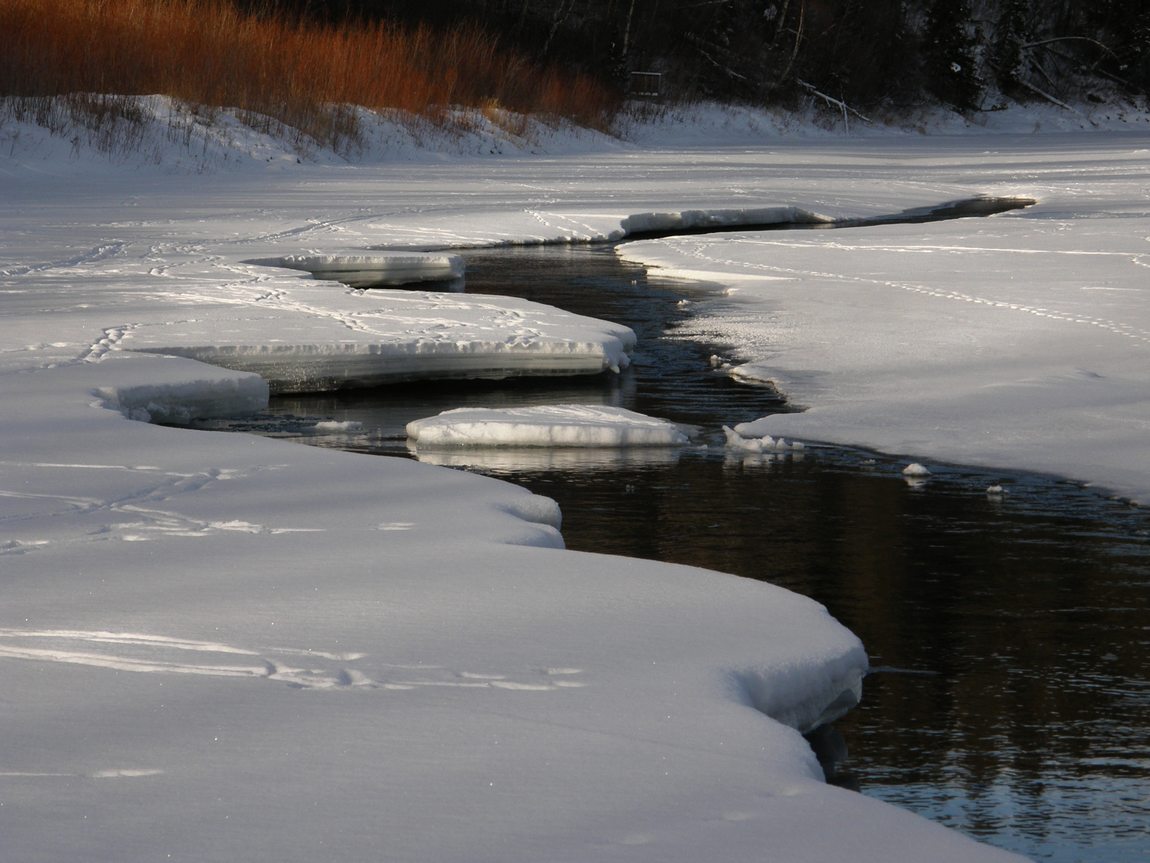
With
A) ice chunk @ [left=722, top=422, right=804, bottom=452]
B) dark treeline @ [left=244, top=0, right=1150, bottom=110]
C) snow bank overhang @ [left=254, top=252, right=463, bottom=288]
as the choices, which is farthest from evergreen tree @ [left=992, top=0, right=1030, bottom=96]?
ice chunk @ [left=722, top=422, right=804, bottom=452]

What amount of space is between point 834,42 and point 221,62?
18260 millimetres

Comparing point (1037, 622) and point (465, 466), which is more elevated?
point (1037, 622)

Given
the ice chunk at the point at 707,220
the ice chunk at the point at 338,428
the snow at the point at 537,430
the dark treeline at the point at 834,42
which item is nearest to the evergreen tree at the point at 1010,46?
the dark treeline at the point at 834,42

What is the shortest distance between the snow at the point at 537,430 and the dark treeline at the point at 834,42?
17116 mm

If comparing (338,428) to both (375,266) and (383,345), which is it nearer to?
(383,345)

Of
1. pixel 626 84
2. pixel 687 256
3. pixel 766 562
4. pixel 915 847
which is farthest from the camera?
pixel 626 84

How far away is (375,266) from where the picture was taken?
336 inches

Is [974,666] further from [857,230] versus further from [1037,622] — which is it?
[857,230]

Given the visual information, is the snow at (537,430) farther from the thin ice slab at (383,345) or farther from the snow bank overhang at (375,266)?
the snow bank overhang at (375,266)

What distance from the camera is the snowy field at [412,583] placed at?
1.89 m

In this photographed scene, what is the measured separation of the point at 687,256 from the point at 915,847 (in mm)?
8294

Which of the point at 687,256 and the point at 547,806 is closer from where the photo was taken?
the point at 547,806

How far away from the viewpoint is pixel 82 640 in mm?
2480

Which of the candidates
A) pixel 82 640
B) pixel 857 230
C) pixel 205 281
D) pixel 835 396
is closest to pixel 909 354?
pixel 835 396
